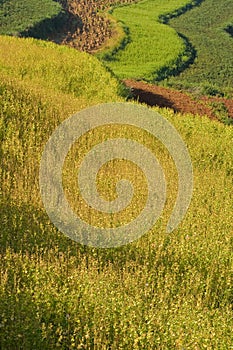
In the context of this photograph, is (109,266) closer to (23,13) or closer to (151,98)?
(151,98)

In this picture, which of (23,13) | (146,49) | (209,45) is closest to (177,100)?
(146,49)

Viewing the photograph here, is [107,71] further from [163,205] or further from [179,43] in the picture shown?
[179,43]

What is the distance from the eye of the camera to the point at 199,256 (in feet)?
24.6

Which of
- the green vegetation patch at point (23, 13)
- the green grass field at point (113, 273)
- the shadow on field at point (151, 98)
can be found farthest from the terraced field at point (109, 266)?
the green vegetation patch at point (23, 13)

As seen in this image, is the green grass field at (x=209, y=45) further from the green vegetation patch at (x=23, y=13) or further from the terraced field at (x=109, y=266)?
the terraced field at (x=109, y=266)

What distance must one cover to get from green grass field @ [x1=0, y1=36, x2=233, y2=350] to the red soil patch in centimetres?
704

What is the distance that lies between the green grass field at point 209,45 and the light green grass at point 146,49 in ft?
3.64

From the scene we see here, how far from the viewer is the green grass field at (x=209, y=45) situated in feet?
92.0

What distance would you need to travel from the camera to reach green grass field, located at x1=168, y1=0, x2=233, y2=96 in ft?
92.0

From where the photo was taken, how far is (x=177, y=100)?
20.4 m

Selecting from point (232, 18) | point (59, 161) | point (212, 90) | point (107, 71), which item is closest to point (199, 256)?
point (59, 161)

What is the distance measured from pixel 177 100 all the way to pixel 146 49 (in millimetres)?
13730

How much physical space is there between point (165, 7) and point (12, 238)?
42.9m

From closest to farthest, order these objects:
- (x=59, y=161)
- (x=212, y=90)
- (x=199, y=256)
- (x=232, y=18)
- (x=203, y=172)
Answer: (x=199, y=256)
(x=59, y=161)
(x=203, y=172)
(x=212, y=90)
(x=232, y=18)
